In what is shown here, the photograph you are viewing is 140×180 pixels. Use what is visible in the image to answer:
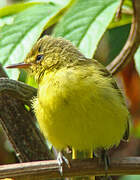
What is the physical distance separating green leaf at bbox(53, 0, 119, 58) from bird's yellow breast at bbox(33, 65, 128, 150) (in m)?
0.16

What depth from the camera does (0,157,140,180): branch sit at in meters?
2.25

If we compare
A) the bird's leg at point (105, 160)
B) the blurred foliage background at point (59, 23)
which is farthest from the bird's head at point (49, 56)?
the bird's leg at point (105, 160)

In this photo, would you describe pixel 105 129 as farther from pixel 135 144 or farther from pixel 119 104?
pixel 135 144

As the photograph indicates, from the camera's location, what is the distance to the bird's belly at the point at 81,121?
2.66 metres

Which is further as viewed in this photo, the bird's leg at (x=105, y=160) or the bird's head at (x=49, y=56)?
the bird's head at (x=49, y=56)

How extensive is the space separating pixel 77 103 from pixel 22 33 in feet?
2.07

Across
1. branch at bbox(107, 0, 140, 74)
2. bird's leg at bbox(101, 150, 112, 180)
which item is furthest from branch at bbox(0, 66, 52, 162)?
branch at bbox(107, 0, 140, 74)

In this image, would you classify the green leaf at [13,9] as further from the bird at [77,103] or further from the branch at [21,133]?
the branch at [21,133]

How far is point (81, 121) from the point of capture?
266cm

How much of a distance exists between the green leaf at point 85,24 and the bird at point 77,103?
4.5 inches

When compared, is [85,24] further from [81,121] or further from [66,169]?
[66,169]

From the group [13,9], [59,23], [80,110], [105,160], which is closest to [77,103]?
[80,110]

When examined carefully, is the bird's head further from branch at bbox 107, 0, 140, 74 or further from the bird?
branch at bbox 107, 0, 140, 74

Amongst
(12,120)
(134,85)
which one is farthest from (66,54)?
(134,85)
